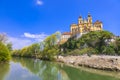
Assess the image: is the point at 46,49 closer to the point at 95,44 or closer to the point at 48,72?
the point at 95,44

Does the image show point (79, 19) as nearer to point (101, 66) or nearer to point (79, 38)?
point (79, 38)

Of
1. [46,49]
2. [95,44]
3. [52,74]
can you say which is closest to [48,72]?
[52,74]

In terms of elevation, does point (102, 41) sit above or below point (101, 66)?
above

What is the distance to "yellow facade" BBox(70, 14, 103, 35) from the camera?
104 m

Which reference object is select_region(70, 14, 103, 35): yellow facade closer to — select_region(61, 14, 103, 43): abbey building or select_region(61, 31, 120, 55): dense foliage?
select_region(61, 14, 103, 43): abbey building

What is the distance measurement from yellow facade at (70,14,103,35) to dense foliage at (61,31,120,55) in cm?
879

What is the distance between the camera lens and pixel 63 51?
316 ft

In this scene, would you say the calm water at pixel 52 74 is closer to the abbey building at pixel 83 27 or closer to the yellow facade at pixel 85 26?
the abbey building at pixel 83 27

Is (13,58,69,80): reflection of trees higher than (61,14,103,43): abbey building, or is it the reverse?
(61,14,103,43): abbey building

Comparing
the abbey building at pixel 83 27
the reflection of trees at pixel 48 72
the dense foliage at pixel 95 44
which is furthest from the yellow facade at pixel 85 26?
the reflection of trees at pixel 48 72

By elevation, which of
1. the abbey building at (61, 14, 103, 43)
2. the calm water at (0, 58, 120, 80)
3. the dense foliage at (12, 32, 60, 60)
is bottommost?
the calm water at (0, 58, 120, 80)

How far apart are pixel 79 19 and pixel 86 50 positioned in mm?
35637

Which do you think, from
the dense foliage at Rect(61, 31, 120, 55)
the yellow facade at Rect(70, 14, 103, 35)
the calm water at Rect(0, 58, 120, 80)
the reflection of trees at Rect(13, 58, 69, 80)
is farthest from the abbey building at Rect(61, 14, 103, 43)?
the calm water at Rect(0, 58, 120, 80)

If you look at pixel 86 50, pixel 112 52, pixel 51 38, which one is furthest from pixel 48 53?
pixel 112 52
